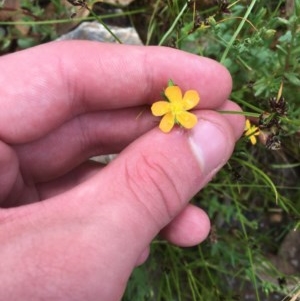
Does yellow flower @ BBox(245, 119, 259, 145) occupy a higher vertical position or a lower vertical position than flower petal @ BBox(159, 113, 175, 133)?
lower

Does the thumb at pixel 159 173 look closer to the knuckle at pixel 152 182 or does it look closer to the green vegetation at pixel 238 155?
the knuckle at pixel 152 182

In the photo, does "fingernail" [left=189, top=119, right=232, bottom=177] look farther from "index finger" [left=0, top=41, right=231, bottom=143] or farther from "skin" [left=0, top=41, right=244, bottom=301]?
"index finger" [left=0, top=41, right=231, bottom=143]

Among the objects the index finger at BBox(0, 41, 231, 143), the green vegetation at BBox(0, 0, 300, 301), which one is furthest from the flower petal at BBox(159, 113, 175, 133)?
the green vegetation at BBox(0, 0, 300, 301)

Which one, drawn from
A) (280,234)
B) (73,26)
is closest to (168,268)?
(280,234)

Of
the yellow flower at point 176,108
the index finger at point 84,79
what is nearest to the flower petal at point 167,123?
the yellow flower at point 176,108

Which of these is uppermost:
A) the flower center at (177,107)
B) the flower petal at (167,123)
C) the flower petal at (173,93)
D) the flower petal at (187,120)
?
the flower petal at (173,93)

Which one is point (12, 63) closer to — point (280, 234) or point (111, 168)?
point (111, 168)

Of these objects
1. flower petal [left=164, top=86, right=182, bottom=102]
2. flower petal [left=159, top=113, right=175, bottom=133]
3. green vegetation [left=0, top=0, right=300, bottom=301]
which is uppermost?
flower petal [left=164, top=86, right=182, bottom=102]

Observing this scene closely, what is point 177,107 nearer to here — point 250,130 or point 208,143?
point 208,143
